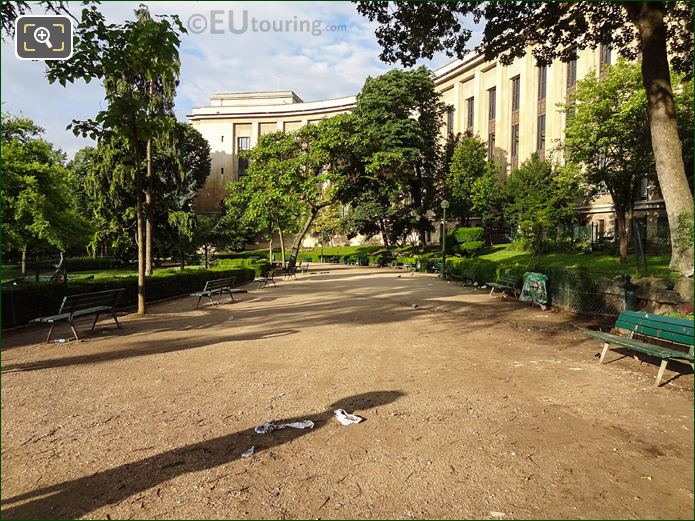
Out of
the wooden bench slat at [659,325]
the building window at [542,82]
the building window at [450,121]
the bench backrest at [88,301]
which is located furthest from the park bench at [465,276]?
the building window at [450,121]

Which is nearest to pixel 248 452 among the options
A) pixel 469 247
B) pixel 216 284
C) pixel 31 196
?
pixel 216 284

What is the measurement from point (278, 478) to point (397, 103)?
44.5m

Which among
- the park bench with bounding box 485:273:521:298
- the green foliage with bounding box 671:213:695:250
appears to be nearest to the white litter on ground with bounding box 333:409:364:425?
the green foliage with bounding box 671:213:695:250

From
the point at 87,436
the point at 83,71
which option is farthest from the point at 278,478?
the point at 83,71

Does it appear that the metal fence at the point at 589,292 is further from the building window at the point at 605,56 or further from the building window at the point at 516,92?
the building window at the point at 516,92

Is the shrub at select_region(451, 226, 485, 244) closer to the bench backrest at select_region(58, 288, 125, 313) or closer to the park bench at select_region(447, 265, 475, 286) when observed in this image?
the park bench at select_region(447, 265, 475, 286)

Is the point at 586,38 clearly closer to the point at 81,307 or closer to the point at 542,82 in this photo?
the point at 81,307

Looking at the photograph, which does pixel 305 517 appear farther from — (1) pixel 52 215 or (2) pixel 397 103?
(2) pixel 397 103

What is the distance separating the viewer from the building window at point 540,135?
42659 millimetres

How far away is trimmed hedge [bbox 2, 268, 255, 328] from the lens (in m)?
9.66

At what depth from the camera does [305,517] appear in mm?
2902

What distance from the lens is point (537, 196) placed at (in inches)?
1266

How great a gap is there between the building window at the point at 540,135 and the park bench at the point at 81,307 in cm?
4376

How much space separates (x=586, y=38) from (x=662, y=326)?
974 cm
